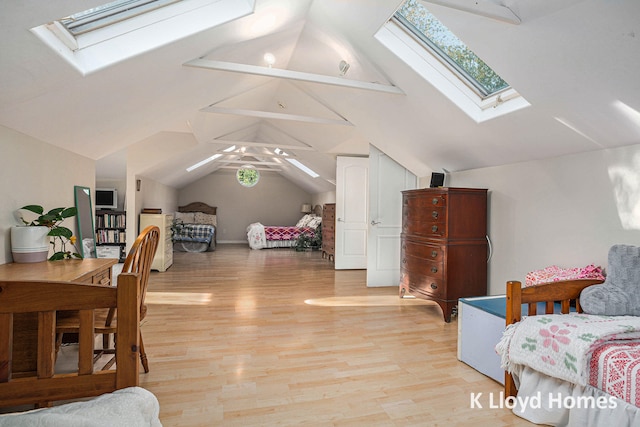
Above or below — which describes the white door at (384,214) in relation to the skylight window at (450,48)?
below

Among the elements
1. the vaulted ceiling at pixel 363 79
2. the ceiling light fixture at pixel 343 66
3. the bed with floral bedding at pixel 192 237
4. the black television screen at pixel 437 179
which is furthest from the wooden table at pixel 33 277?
the bed with floral bedding at pixel 192 237

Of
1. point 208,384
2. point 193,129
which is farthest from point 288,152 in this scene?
point 208,384

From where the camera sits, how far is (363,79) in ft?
11.2

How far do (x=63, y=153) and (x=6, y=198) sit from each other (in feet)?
2.97

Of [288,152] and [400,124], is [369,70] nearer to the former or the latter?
[400,124]

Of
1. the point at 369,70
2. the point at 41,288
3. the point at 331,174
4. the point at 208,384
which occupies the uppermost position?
the point at 369,70

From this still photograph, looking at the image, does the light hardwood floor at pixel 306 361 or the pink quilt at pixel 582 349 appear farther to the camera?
the light hardwood floor at pixel 306 361

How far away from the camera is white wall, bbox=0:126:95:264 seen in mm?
2096

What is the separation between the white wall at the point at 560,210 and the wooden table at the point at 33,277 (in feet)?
10.9

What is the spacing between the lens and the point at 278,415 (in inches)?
67.3

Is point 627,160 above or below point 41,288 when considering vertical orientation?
above

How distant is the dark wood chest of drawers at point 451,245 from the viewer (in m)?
3.27

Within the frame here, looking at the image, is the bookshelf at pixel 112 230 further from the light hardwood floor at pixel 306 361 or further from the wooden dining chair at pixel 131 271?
the wooden dining chair at pixel 131 271

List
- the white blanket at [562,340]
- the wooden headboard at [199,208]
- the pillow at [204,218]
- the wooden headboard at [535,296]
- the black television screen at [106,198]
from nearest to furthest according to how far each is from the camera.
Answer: the white blanket at [562,340], the wooden headboard at [535,296], the black television screen at [106,198], the pillow at [204,218], the wooden headboard at [199,208]
